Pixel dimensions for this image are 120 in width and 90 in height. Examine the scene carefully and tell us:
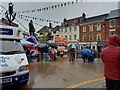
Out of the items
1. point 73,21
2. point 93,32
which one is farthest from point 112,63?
point 73,21

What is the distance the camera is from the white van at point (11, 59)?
611 cm

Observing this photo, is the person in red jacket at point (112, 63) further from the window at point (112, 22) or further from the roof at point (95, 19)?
the roof at point (95, 19)

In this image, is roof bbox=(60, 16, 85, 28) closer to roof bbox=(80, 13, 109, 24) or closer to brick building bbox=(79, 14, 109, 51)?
roof bbox=(80, 13, 109, 24)

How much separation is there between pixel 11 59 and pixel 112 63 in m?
3.37

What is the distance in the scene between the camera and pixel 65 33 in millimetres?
62000

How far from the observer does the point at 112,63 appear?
14.0ft

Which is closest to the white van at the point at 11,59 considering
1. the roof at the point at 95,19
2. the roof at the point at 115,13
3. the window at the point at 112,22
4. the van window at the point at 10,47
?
the van window at the point at 10,47

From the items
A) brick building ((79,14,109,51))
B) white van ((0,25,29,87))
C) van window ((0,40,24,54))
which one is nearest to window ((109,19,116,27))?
brick building ((79,14,109,51))

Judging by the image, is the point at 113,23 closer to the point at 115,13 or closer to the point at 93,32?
the point at 115,13

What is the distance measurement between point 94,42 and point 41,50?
34.9m

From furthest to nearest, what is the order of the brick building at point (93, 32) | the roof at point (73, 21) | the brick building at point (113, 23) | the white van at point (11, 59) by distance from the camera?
the roof at point (73, 21) → the brick building at point (93, 32) → the brick building at point (113, 23) → the white van at point (11, 59)

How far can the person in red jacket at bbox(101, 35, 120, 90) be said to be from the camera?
419 cm

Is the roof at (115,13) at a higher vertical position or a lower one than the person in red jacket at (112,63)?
higher

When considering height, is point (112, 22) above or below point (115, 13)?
below
